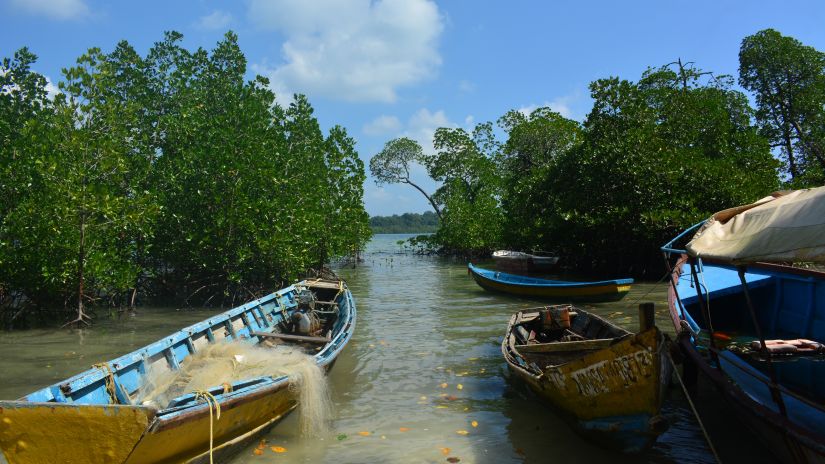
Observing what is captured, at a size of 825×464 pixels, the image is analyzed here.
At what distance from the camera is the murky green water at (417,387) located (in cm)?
561

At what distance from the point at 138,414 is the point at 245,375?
203 centimetres

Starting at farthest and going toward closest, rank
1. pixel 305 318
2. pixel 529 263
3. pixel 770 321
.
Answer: pixel 529 263, pixel 305 318, pixel 770 321

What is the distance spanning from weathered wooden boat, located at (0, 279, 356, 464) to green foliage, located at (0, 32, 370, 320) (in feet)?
21.0

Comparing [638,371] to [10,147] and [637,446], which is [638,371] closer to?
[637,446]

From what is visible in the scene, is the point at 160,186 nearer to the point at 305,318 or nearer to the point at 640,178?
the point at 305,318

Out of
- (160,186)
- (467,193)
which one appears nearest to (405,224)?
(467,193)

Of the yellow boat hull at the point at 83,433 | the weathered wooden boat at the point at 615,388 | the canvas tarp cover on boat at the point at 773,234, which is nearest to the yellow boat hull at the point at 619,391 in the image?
the weathered wooden boat at the point at 615,388

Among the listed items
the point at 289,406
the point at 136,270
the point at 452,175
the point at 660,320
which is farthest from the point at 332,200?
the point at 452,175

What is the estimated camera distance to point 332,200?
819 inches

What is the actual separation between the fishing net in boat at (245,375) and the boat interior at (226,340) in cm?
16

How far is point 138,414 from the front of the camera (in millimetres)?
3779

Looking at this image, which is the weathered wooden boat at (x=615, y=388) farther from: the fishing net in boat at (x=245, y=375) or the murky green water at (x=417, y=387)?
the fishing net in boat at (x=245, y=375)

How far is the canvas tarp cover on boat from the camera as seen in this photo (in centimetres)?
419

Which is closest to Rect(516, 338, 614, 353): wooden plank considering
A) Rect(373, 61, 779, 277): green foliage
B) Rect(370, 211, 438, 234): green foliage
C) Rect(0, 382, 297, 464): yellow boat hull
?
Rect(0, 382, 297, 464): yellow boat hull
